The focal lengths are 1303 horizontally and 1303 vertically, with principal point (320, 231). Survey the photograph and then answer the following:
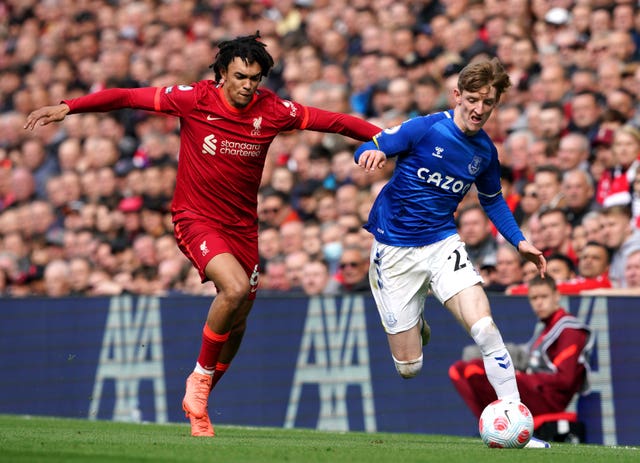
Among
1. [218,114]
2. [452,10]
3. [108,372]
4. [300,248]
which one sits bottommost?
[108,372]

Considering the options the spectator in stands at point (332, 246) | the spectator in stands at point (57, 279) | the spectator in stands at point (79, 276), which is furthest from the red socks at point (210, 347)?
the spectator in stands at point (57, 279)

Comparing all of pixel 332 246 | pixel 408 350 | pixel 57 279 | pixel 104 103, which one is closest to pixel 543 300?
pixel 408 350

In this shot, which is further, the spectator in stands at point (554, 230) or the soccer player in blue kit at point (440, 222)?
the spectator in stands at point (554, 230)

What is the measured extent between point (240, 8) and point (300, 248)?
5.67m

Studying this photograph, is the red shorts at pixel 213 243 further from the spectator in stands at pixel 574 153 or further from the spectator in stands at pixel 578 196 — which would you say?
the spectator in stands at pixel 574 153

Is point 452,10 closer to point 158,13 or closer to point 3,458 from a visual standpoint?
point 158,13

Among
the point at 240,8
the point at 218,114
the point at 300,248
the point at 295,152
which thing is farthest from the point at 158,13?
the point at 218,114

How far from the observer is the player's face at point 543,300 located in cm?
1005

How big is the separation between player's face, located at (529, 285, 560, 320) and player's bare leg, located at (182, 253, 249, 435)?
251cm

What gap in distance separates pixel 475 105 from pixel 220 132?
1.76 metres

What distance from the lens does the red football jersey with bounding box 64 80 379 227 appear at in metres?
8.66

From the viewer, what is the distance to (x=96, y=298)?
12617 millimetres

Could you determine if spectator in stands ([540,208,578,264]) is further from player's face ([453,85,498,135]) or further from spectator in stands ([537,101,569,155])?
player's face ([453,85,498,135])

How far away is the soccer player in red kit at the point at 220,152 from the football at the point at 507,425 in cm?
176
